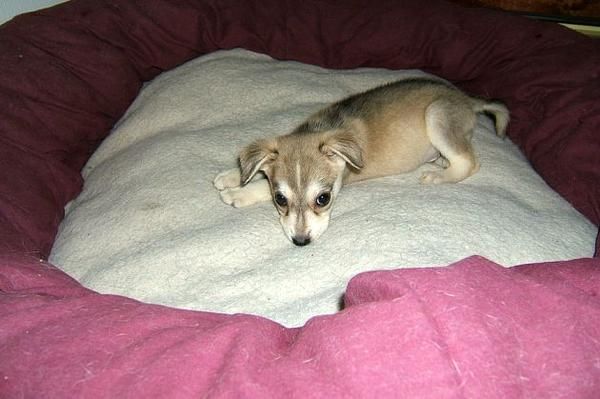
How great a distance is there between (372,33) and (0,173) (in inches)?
115

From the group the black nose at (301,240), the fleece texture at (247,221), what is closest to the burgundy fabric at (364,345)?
the fleece texture at (247,221)

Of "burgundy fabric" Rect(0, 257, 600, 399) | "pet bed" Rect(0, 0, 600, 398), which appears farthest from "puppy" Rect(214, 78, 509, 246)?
"burgundy fabric" Rect(0, 257, 600, 399)

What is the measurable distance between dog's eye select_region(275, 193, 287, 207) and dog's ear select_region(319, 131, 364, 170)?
35cm

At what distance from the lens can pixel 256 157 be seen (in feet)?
9.06

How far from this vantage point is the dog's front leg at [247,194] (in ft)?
9.80

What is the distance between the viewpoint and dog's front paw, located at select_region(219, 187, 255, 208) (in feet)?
9.79

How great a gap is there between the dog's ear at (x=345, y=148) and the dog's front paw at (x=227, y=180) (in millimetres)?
568

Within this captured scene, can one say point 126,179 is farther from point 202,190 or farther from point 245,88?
point 245,88

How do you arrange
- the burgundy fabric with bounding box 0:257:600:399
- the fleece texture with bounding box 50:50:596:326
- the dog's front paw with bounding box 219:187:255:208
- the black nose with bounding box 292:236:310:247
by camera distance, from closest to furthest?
the burgundy fabric with bounding box 0:257:600:399
the fleece texture with bounding box 50:50:596:326
the black nose with bounding box 292:236:310:247
the dog's front paw with bounding box 219:187:255:208

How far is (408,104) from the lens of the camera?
128 inches

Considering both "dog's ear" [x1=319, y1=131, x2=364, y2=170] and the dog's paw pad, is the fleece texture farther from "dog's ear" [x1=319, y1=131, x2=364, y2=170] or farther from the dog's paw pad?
"dog's ear" [x1=319, y1=131, x2=364, y2=170]

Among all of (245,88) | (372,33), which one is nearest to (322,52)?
(372,33)

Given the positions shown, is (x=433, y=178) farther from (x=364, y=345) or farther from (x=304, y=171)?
(x=364, y=345)

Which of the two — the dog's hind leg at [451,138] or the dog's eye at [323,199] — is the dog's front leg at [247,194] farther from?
the dog's hind leg at [451,138]
